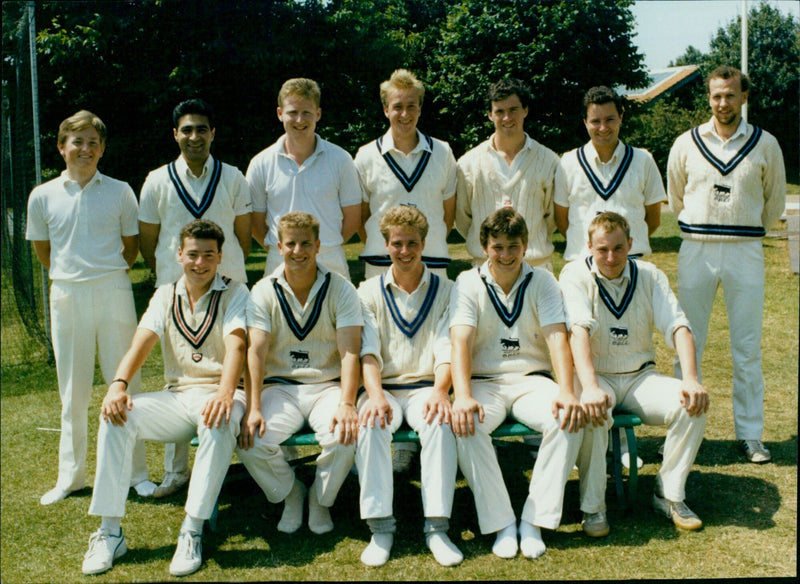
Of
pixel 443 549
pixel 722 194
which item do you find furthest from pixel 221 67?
pixel 443 549

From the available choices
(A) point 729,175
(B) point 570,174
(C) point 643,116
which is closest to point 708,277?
(A) point 729,175

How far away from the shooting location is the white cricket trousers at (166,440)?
3744 mm

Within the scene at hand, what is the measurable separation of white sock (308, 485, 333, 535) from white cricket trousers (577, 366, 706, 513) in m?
1.25

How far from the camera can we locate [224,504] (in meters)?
4.47

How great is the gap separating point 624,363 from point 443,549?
140 centimetres

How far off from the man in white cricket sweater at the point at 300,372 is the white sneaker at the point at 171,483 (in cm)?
72

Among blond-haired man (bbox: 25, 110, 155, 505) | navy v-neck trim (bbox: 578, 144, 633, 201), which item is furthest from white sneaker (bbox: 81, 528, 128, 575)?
navy v-neck trim (bbox: 578, 144, 633, 201)

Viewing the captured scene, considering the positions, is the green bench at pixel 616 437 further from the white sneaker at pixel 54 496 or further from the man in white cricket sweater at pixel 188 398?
the white sneaker at pixel 54 496

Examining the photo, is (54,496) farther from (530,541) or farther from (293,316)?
(530,541)

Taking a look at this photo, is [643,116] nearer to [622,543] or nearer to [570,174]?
[570,174]

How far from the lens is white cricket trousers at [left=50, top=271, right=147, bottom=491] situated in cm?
444

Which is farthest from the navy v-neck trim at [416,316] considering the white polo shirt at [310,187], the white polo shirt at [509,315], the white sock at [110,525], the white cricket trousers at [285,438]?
the white sock at [110,525]

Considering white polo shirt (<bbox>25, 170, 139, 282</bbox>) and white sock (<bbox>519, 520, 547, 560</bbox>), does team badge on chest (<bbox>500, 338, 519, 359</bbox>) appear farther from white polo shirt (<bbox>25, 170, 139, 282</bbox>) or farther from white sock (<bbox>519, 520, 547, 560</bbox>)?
white polo shirt (<bbox>25, 170, 139, 282</bbox>)

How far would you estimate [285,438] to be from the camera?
13.0ft
